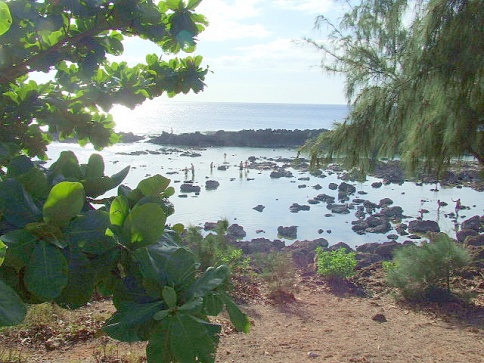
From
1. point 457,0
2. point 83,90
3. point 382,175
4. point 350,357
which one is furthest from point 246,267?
point 382,175

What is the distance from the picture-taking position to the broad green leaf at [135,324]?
1.02 meters

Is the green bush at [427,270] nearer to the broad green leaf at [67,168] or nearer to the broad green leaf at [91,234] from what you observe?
the broad green leaf at [67,168]

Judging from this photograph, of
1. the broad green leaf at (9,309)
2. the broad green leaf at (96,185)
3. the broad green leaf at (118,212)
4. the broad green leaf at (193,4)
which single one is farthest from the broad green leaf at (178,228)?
the broad green leaf at (193,4)

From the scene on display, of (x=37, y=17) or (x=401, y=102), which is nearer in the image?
(x=37, y=17)

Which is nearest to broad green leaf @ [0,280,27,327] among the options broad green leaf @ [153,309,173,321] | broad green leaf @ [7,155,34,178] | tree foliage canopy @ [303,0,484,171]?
broad green leaf @ [153,309,173,321]

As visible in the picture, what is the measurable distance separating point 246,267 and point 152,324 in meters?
7.05

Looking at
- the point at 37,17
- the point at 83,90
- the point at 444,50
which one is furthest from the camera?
the point at 444,50

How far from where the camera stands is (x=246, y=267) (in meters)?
8.01

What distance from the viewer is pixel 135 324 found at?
40.2 inches

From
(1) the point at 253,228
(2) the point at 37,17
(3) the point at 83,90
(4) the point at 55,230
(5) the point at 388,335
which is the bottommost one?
(1) the point at 253,228

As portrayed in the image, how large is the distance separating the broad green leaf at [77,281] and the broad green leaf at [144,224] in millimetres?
110

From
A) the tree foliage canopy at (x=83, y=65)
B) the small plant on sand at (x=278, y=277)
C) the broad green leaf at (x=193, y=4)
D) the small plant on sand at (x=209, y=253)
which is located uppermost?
the broad green leaf at (x=193, y=4)

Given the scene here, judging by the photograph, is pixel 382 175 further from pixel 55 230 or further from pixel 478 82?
pixel 55 230

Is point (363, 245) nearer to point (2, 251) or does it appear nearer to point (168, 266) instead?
point (168, 266)
